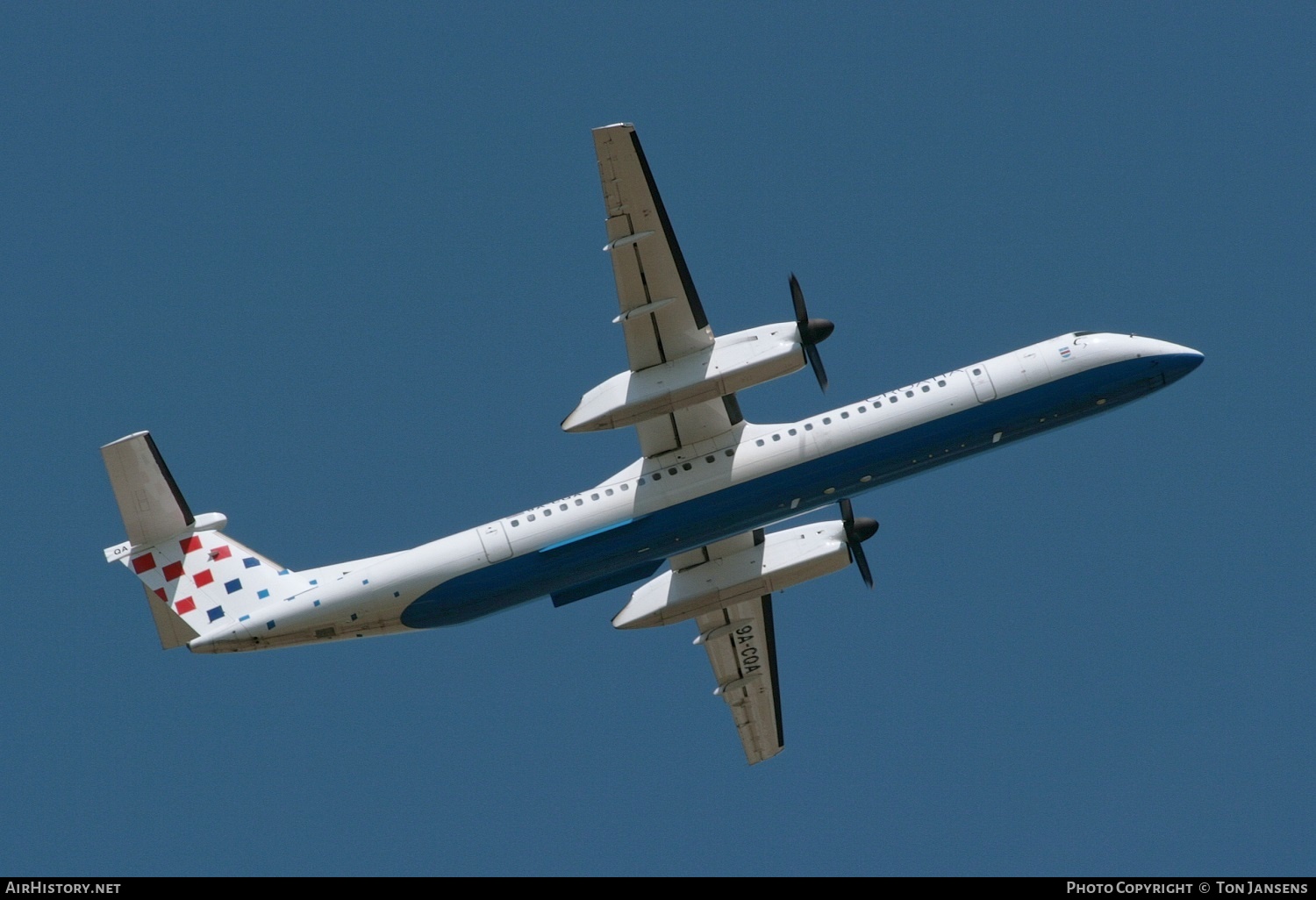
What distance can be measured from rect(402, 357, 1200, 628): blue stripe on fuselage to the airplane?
0.04 metres

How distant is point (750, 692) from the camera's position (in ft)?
121

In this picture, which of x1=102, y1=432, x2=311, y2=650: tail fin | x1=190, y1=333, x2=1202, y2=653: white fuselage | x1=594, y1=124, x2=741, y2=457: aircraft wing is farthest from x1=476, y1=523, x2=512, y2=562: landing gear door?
x1=102, y1=432, x2=311, y2=650: tail fin

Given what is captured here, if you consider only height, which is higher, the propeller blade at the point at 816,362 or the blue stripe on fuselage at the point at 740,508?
the propeller blade at the point at 816,362

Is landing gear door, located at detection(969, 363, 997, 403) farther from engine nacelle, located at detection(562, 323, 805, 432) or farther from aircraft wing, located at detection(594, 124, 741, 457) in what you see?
aircraft wing, located at detection(594, 124, 741, 457)

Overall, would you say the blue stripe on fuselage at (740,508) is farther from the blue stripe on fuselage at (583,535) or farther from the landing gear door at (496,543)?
the landing gear door at (496,543)

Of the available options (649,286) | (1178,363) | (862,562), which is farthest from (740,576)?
(1178,363)

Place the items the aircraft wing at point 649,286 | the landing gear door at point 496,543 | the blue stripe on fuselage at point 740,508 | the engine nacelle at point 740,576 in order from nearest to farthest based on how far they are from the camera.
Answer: the aircraft wing at point 649,286 → the blue stripe on fuselage at point 740,508 → the landing gear door at point 496,543 → the engine nacelle at point 740,576

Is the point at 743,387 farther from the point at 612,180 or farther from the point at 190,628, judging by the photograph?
the point at 190,628

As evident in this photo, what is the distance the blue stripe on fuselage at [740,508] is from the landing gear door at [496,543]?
19 cm

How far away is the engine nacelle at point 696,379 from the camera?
3019cm

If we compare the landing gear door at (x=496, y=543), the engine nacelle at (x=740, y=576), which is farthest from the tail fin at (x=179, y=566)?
the engine nacelle at (x=740, y=576)

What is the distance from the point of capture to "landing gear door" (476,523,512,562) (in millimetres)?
31094
